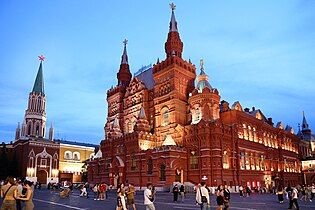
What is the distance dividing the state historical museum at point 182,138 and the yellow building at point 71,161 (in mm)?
26221

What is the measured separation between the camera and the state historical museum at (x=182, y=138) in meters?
48.7

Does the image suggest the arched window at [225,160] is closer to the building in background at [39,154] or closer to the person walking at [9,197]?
the person walking at [9,197]

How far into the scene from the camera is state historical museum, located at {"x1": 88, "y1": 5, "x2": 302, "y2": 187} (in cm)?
4866

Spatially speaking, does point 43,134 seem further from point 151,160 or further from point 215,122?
point 215,122

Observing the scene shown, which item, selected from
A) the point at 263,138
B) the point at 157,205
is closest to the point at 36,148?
the point at 263,138

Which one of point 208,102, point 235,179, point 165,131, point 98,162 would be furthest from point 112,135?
point 235,179

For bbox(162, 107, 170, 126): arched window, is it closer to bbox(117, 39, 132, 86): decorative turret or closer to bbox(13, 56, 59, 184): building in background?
bbox(117, 39, 132, 86): decorative turret

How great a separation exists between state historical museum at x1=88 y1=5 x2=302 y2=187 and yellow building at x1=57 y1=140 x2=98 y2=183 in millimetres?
26221

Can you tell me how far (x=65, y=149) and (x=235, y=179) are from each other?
196 feet

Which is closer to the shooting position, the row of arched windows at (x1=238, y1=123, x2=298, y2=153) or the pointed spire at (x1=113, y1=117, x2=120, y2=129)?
the row of arched windows at (x1=238, y1=123, x2=298, y2=153)

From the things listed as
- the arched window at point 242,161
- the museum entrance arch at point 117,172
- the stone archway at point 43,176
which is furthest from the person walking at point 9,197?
the stone archway at point 43,176

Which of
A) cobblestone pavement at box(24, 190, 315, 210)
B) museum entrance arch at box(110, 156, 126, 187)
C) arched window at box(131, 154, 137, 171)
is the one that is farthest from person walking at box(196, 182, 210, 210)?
museum entrance arch at box(110, 156, 126, 187)

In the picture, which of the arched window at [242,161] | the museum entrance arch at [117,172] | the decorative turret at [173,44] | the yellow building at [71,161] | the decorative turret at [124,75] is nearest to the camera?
the arched window at [242,161]

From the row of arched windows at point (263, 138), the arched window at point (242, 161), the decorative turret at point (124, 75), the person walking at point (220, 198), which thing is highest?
the decorative turret at point (124, 75)
